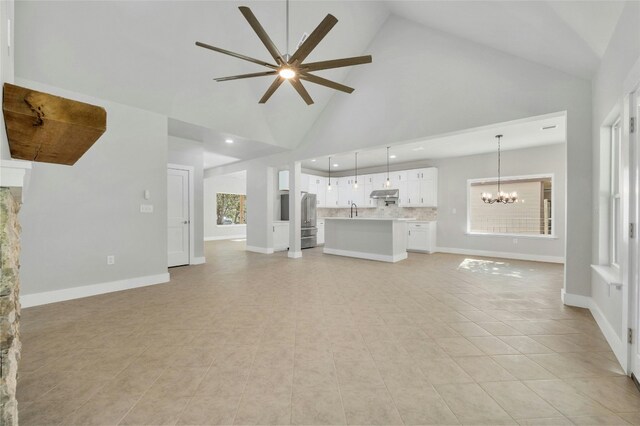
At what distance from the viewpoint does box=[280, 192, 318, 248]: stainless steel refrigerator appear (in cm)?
805

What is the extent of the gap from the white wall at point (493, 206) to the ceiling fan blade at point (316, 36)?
21.4 feet

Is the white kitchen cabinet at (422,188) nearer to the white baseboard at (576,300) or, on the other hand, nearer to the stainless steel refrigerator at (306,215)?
the stainless steel refrigerator at (306,215)

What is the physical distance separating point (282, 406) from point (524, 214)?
9171 millimetres

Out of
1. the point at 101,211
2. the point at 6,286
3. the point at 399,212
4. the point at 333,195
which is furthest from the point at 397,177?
the point at 6,286

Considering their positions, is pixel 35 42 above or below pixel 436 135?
above

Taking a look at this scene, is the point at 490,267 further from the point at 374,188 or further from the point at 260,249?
the point at 260,249

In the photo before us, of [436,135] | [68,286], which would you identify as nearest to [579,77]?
[436,135]

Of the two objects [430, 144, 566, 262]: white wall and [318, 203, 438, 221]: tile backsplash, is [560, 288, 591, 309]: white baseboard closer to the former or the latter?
[430, 144, 566, 262]: white wall

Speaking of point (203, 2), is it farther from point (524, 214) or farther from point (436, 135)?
point (524, 214)

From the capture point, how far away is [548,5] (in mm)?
2406

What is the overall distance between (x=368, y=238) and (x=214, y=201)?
702 centimetres

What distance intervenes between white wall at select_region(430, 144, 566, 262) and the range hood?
1295 mm

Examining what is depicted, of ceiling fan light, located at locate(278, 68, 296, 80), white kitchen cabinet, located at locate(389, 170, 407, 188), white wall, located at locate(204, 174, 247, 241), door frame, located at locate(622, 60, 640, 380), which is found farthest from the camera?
white wall, located at locate(204, 174, 247, 241)

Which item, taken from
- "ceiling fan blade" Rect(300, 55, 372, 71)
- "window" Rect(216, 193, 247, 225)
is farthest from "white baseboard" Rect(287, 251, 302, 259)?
"window" Rect(216, 193, 247, 225)
